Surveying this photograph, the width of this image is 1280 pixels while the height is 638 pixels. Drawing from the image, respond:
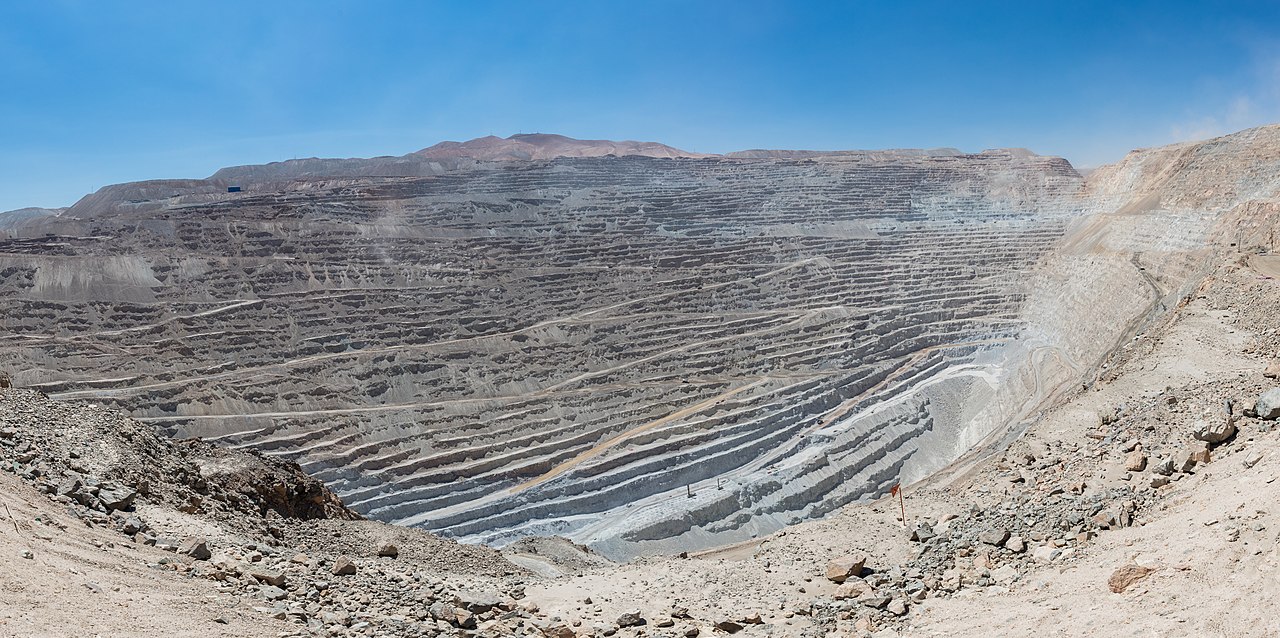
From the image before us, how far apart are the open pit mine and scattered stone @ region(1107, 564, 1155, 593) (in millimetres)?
18360

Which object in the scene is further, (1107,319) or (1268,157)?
(1268,157)

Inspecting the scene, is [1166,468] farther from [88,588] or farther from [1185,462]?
[88,588]

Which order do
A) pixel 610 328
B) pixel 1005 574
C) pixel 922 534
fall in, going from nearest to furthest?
pixel 1005 574 → pixel 922 534 → pixel 610 328

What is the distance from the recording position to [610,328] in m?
41.1

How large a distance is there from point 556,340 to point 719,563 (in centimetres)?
2746

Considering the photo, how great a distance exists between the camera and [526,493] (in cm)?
2759

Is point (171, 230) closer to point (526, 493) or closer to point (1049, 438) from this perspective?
point (526, 493)

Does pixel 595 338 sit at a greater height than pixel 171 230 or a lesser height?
lesser

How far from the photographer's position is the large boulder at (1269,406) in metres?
10.2

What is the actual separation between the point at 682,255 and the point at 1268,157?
35732 millimetres

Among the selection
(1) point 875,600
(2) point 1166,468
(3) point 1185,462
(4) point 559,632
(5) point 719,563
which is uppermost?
(3) point 1185,462

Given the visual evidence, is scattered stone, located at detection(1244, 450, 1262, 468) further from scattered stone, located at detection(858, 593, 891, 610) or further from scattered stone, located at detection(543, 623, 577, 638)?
scattered stone, located at detection(543, 623, 577, 638)

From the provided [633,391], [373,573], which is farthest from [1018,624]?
[633,391]

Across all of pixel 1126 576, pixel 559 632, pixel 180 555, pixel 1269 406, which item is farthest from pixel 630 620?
pixel 1269 406
